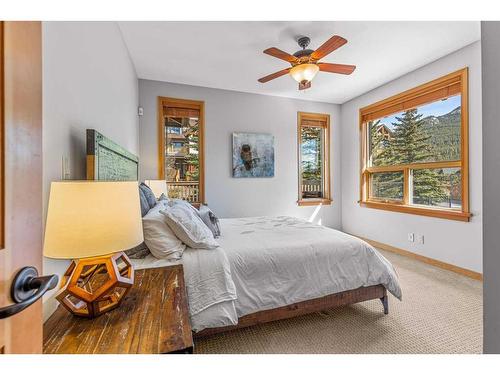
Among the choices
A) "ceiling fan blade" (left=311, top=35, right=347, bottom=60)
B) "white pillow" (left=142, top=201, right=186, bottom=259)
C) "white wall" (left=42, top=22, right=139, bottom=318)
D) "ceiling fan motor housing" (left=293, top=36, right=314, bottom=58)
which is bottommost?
"white pillow" (left=142, top=201, right=186, bottom=259)

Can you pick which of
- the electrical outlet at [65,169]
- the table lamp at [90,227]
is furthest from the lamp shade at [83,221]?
the electrical outlet at [65,169]

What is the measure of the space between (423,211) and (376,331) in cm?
221

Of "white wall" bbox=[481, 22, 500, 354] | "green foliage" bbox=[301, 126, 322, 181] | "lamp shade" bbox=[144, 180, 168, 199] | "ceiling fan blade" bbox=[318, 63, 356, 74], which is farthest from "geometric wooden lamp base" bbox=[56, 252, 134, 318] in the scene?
"green foliage" bbox=[301, 126, 322, 181]

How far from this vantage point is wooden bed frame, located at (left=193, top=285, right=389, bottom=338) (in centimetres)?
165

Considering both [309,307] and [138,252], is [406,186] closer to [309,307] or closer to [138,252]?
[309,307]

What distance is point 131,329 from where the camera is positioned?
86cm

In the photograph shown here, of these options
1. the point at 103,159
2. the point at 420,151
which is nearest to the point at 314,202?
the point at 420,151

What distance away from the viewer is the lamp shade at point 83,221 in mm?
787

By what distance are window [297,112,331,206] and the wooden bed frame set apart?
261 cm

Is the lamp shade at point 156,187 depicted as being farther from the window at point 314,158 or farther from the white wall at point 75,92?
the window at point 314,158

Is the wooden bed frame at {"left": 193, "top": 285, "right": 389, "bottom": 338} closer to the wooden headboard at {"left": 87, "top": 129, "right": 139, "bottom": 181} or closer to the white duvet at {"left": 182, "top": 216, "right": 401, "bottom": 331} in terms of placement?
the white duvet at {"left": 182, "top": 216, "right": 401, "bottom": 331}

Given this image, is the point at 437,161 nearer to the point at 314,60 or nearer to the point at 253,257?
the point at 314,60

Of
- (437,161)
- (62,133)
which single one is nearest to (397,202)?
(437,161)

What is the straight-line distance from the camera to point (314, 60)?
2383 mm
